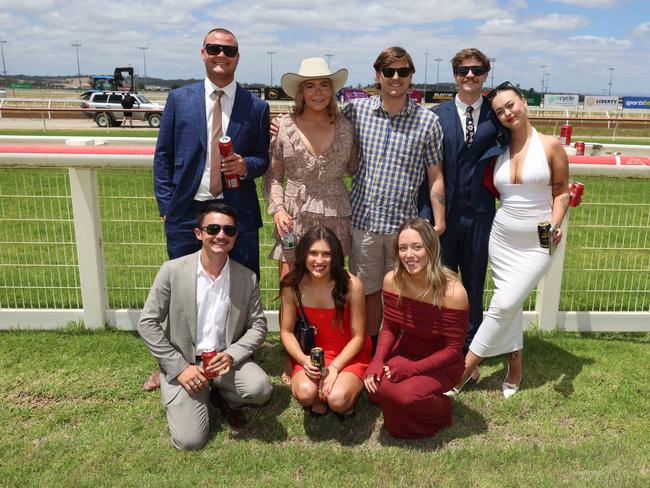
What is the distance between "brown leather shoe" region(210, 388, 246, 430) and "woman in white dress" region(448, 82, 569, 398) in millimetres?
1500

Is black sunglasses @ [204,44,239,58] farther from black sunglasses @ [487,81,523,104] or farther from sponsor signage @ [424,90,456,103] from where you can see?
sponsor signage @ [424,90,456,103]

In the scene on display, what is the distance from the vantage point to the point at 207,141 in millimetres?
3705

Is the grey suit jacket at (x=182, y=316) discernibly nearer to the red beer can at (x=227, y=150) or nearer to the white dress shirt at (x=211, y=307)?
the white dress shirt at (x=211, y=307)

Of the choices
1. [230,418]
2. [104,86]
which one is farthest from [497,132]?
[104,86]

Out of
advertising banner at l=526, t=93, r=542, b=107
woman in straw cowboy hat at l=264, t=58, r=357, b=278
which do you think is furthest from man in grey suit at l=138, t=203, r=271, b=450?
advertising banner at l=526, t=93, r=542, b=107

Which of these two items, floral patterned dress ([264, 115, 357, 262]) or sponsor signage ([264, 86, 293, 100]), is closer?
floral patterned dress ([264, 115, 357, 262])

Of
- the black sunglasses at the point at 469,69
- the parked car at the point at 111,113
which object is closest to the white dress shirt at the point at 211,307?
the black sunglasses at the point at 469,69

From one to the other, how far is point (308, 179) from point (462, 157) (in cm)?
102

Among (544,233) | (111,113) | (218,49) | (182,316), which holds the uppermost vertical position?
(218,49)

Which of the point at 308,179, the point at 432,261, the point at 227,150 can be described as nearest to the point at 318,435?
the point at 432,261

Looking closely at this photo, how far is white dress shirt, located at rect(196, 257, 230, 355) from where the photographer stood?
3684mm

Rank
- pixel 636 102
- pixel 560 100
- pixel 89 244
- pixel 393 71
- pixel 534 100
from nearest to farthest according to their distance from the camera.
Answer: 1. pixel 393 71
2. pixel 89 244
3. pixel 636 102
4. pixel 534 100
5. pixel 560 100

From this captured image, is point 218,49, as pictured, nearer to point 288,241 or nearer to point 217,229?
point 217,229

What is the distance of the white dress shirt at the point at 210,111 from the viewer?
371 centimetres
